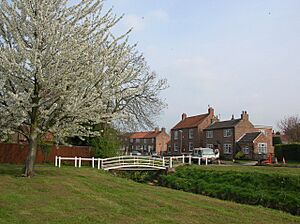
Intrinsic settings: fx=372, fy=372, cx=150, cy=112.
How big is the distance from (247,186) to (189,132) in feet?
150

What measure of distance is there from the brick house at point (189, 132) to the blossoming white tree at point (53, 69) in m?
48.4

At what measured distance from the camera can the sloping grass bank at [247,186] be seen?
17859 millimetres

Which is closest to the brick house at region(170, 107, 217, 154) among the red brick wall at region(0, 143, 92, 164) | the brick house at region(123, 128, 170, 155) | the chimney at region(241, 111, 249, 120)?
the chimney at region(241, 111, 249, 120)

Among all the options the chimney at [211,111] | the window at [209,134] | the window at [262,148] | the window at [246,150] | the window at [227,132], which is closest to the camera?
the window at [262,148]

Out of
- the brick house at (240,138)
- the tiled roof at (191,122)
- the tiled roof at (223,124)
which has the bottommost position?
the brick house at (240,138)

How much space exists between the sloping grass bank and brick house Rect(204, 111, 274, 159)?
974 inches

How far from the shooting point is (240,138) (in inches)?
2172

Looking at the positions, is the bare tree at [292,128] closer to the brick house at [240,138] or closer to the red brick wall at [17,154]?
the brick house at [240,138]

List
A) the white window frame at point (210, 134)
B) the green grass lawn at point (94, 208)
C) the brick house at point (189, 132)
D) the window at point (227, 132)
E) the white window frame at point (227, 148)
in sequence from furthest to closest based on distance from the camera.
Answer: the brick house at point (189, 132) → the white window frame at point (210, 134) → the window at point (227, 132) → the white window frame at point (227, 148) → the green grass lawn at point (94, 208)

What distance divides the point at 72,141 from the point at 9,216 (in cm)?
2702

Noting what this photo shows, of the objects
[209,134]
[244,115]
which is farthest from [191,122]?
[244,115]

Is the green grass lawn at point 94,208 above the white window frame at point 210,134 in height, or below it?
below

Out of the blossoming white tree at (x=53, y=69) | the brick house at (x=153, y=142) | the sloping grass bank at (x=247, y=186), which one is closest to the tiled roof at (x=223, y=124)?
the sloping grass bank at (x=247, y=186)

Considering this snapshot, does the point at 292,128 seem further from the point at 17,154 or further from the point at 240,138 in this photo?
the point at 17,154
